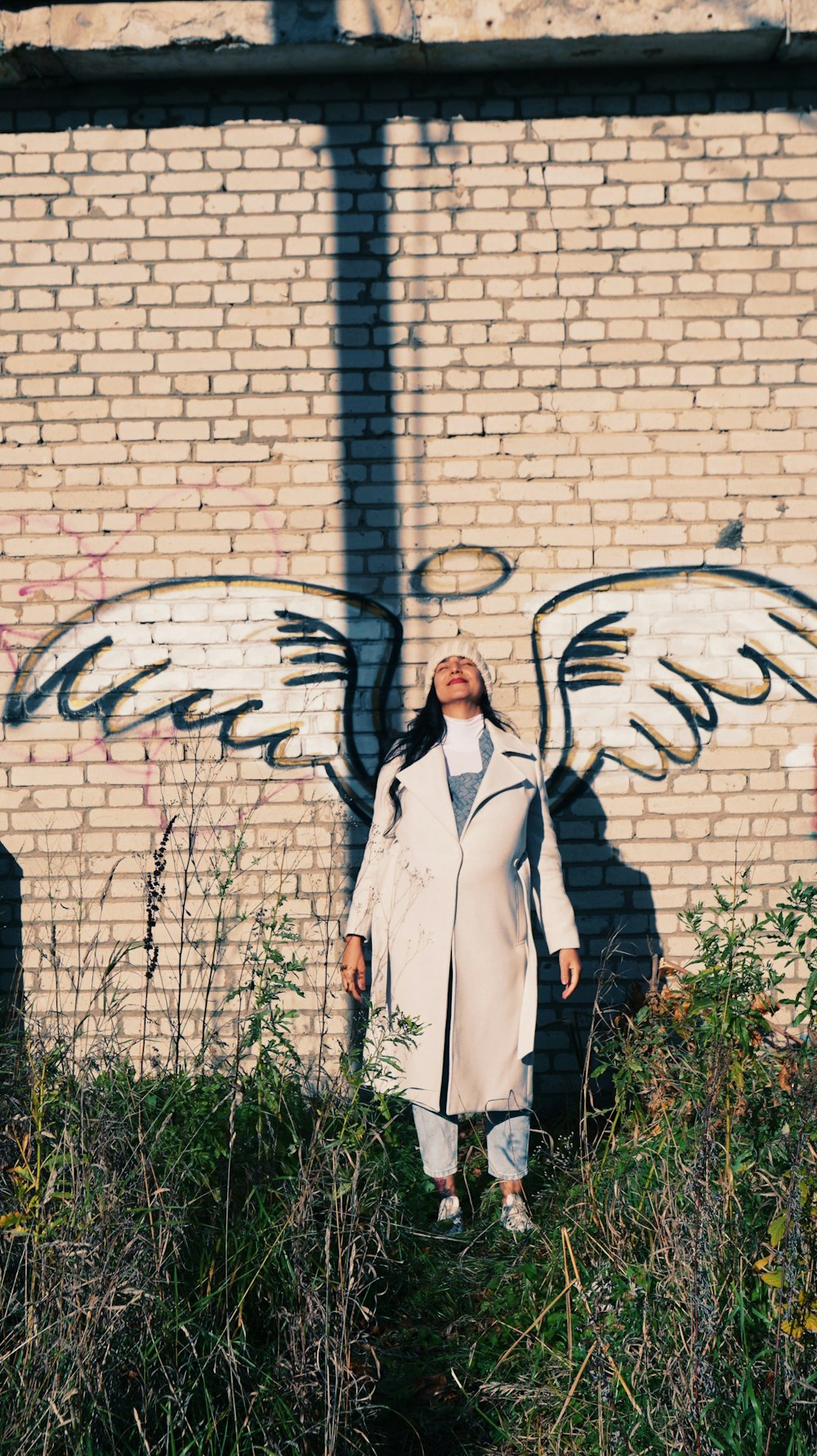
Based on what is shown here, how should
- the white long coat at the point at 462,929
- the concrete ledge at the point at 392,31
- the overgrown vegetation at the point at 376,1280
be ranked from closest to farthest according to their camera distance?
the overgrown vegetation at the point at 376,1280 < the white long coat at the point at 462,929 < the concrete ledge at the point at 392,31

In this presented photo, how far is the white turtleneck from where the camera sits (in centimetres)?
303

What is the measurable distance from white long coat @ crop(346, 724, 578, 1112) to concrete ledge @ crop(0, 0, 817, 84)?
2398 millimetres

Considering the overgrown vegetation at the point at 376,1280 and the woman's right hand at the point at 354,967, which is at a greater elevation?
the woman's right hand at the point at 354,967

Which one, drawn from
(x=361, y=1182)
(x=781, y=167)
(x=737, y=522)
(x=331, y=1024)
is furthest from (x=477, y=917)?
(x=781, y=167)

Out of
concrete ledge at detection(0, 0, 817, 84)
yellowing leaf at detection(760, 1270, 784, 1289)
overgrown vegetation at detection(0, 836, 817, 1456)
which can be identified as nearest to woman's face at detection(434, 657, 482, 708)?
overgrown vegetation at detection(0, 836, 817, 1456)

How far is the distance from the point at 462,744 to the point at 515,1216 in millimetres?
1292

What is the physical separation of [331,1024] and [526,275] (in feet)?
8.88

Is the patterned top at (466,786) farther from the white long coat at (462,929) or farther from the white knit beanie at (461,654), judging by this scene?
the white knit beanie at (461,654)

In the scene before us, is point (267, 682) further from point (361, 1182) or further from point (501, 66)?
point (501, 66)

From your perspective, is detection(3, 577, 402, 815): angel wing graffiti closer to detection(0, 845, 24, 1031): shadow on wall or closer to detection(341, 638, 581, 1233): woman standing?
detection(0, 845, 24, 1031): shadow on wall

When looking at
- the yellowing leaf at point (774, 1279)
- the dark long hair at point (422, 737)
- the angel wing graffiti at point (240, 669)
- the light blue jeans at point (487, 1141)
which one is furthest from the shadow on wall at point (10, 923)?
the yellowing leaf at point (774, 1279)

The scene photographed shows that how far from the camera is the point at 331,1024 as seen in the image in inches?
143

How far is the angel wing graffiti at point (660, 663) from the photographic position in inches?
143

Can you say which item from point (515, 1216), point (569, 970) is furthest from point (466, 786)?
point (515, 1216)
